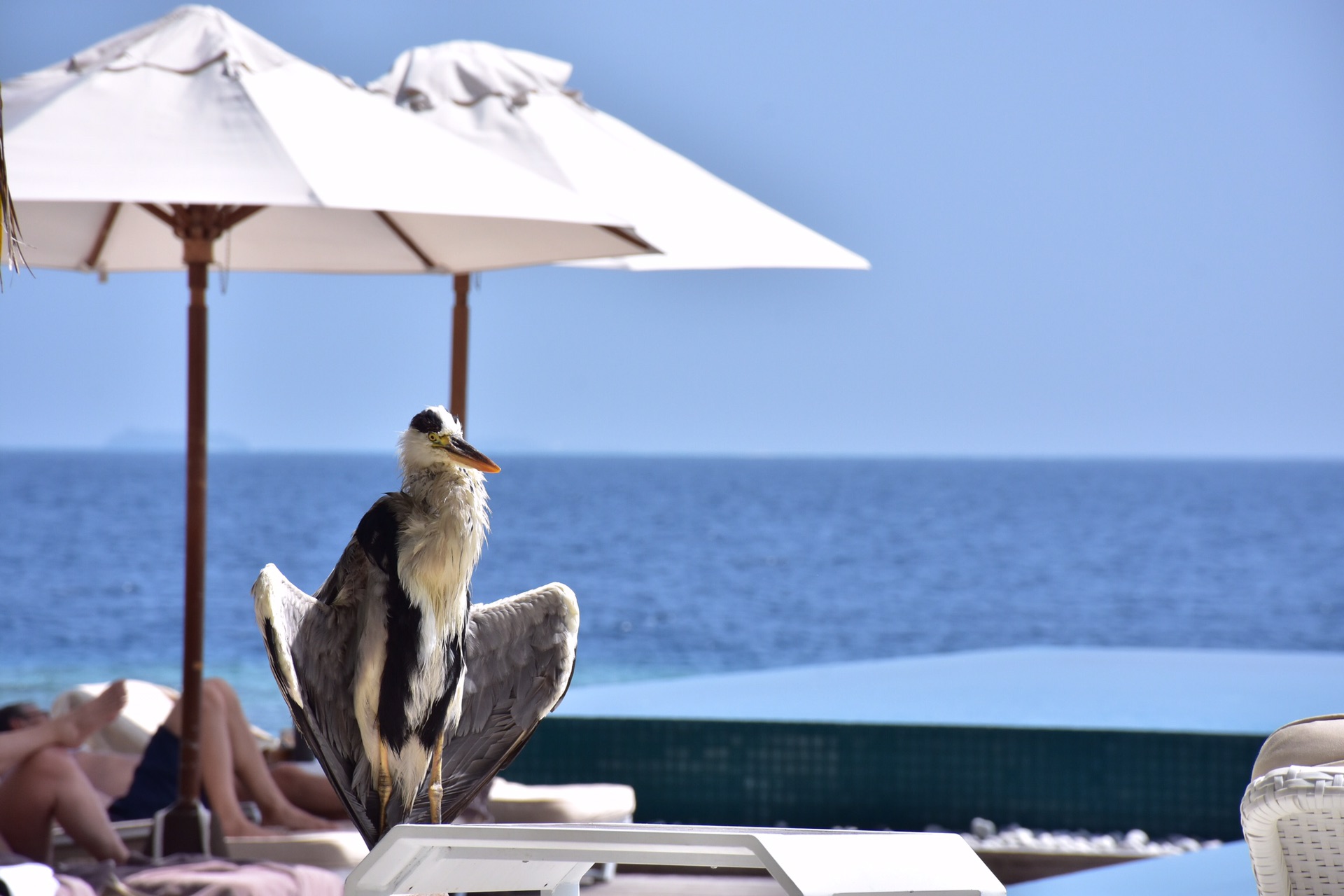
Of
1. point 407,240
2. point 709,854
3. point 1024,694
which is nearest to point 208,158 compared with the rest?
point 407,240

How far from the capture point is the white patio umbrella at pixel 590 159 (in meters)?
4.31

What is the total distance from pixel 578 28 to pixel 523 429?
1863 cm

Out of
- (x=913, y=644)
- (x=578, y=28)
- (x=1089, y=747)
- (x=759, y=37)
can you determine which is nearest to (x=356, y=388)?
(x=578, y=28)

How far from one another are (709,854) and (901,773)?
14.7ft

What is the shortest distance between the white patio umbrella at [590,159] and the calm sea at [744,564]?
20018mm

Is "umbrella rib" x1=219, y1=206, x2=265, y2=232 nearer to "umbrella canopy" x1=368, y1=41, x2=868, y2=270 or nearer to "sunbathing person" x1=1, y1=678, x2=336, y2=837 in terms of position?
"umbrella canopy" x1=368, y1=41, x2=868, y2=270

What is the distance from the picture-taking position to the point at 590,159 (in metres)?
4.46

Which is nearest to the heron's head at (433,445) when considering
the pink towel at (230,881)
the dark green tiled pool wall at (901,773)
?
the pink towel at (230,881)

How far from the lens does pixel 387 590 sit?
2.23m

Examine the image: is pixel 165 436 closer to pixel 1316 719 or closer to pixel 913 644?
pixel 913 644

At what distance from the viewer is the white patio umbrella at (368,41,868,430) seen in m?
4.31

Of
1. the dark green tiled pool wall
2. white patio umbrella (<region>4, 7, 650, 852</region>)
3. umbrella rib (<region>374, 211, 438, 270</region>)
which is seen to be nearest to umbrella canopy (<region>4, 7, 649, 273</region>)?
white patio umbrella (<region>4, 7, 650, 852</region>)

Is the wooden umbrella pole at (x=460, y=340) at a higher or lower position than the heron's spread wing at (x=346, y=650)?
higher

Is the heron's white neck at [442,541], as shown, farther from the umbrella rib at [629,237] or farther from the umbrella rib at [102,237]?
the umbrella rib at [102,237]
